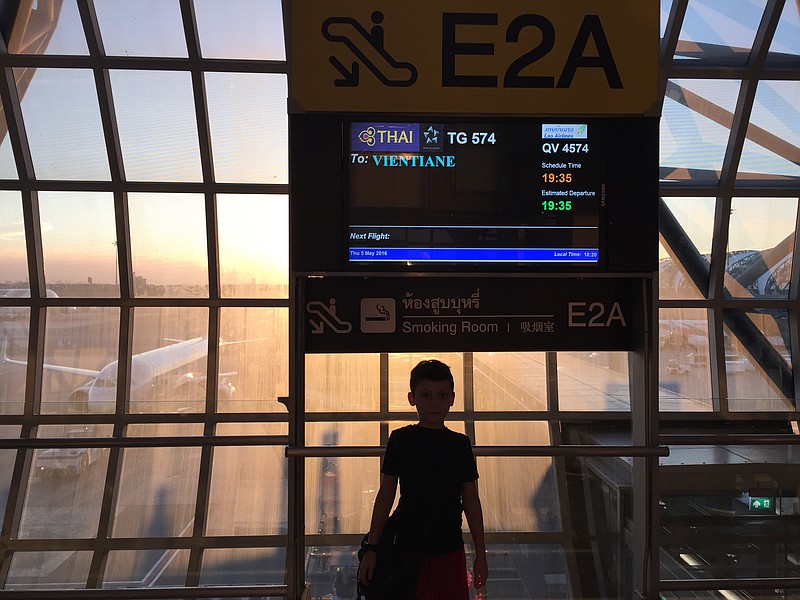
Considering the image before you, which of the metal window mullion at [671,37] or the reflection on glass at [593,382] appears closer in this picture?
the metal window mullion at [671,37]

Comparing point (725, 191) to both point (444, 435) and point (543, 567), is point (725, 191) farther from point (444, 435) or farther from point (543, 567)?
point (444, 435)

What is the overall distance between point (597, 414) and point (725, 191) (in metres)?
4.12

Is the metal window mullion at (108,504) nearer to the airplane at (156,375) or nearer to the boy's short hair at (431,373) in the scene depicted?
the boy's short hair at (431,373)

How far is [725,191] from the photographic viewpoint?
32.7ft

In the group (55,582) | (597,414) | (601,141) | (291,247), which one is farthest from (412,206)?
(597,414)

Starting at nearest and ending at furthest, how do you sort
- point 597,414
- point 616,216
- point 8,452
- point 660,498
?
point 8,452 → point 616,216 → point 660,498 → point 597,414

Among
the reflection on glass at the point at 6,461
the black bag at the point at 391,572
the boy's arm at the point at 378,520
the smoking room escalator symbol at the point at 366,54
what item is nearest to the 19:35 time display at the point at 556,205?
the smoking room escalator symbol at the point at 366,54

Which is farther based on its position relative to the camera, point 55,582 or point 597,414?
point 597,414

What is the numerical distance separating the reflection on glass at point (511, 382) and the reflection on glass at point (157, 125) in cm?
543

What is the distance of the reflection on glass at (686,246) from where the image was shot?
10.0 metres

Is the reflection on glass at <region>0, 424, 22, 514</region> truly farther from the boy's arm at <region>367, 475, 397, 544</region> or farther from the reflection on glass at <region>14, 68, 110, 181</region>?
the reflection on glass at <region>14, 68, 110, 181</region>

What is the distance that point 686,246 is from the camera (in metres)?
10.2

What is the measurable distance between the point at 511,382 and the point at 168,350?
551 centimetres

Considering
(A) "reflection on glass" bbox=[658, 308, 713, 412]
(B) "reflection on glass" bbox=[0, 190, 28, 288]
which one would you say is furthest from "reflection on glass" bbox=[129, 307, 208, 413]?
(A) "reflection on glass" bbox=[658, 308, 713, 412]
